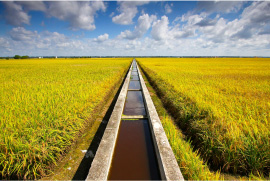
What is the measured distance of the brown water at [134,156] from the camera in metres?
2.04

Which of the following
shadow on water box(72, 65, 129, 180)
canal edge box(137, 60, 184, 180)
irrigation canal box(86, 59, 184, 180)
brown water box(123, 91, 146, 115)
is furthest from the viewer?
brown water box(123, 91, 146, 115)

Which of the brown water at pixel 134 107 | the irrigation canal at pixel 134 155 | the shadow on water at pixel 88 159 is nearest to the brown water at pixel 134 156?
the irrigation canal at pixel 134 155

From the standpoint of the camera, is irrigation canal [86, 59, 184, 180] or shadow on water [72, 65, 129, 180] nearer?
irrigation canal [86, 59, 184, 180]

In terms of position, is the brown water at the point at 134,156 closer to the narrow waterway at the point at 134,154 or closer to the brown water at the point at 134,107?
the narrow waterway at the point at 134,154

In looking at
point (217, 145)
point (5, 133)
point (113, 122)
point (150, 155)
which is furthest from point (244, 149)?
point (5, 133)

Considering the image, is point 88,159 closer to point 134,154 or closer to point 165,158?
point 134,154

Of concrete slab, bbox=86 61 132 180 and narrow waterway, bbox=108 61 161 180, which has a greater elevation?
concrete slab, bbox=86 61 132 180

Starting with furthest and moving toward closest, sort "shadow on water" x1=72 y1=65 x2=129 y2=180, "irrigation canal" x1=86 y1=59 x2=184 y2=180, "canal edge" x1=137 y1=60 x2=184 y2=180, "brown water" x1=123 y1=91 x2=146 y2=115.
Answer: "brown water" x1=123 y1=91 x2=146 y2=115
"shadow on water" x1=72 y1=65 x2=129 y2=180
"irrigation canal" x1=86 y1=59 x2=184 y2=180
"canal edge" x1=137 y1=60 x2=184 y2=180

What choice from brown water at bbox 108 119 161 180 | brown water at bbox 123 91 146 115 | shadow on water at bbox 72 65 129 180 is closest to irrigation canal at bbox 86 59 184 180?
brown water at bbox 108 119 161 180

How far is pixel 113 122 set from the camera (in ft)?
10.6

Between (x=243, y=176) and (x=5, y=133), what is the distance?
3.95 m

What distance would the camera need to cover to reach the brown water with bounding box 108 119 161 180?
204 centimetres

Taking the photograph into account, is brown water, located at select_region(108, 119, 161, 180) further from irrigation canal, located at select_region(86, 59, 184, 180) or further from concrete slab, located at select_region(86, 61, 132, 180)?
concrete slab, located at select_region(86, 61, 132, 180)

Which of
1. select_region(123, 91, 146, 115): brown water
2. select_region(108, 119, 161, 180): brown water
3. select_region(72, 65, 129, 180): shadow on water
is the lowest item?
select_region(108, 119, 161, 180): brown water
